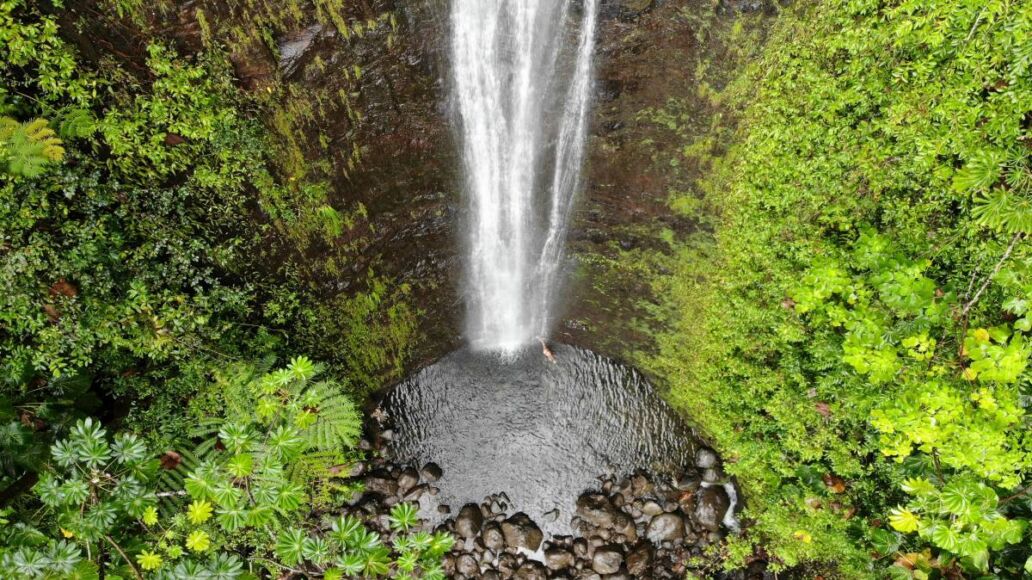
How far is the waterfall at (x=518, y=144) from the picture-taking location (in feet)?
17.7

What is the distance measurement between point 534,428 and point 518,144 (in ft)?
15.0

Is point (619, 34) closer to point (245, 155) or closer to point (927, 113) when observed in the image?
point (927, 113)

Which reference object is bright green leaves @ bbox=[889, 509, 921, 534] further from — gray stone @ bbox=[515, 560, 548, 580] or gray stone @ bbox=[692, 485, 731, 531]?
gray stone @ bbox=[515, 560, 548, 580]

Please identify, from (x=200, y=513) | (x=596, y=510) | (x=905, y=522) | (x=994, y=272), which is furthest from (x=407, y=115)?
(x=596, y=510)

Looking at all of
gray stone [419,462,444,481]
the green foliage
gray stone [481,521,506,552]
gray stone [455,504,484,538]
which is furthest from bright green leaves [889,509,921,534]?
gray stone [419,462,444,481]

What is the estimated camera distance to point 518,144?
21.3 feet

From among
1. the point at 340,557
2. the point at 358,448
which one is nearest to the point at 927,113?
the point at 340,557

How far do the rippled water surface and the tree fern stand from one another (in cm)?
551

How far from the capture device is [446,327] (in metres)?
8.46

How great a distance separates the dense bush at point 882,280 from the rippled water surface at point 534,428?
84.9 inches

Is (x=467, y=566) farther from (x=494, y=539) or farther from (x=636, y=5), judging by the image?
(x=636, y=5)

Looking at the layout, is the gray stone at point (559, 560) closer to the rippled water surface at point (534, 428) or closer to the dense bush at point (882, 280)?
the rippled water surface at point (534, 428)

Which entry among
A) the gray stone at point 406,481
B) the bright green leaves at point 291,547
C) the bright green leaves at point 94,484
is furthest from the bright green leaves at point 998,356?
the gray stone at point 406,481

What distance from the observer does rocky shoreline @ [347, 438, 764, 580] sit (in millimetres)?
7234
